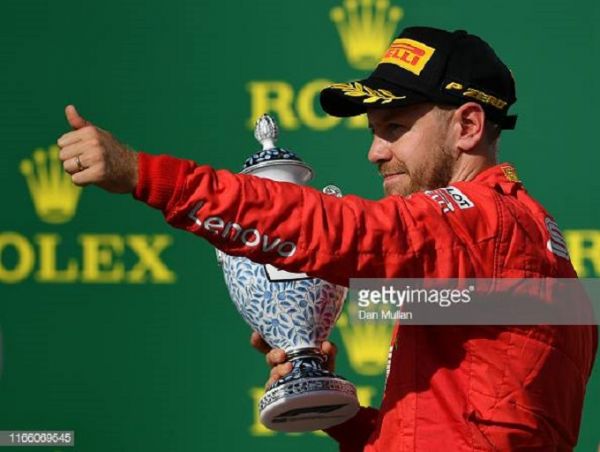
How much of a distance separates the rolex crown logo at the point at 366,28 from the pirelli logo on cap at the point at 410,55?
1367 mm

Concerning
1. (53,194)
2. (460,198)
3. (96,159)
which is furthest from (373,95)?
(53,194)

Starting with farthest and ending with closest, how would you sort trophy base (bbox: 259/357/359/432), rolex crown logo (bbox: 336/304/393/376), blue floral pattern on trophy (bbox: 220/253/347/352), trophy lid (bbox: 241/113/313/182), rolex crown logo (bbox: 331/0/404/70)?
rolex crown logo (bbox: 331/0/404/70) → rolex crown logo (bbox: 336/304/393/376) → trophy lid (bbox: 241/113/313/182) → blue floral pattern on trophy (bbox: 220/253/347/352) → trophy base (bbox: 259/357/359/432)

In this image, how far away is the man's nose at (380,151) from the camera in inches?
109

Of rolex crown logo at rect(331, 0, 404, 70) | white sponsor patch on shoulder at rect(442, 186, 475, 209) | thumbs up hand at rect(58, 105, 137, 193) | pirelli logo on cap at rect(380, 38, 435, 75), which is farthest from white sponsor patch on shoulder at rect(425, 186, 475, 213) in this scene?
rolex crown logo at rect(331, 0, 404, 70)

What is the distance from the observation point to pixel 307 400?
9.25 ft

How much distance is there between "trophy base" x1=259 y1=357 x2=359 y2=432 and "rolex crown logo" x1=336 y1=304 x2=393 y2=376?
1.11 meters

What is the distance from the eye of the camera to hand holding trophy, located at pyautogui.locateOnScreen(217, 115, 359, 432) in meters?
2.83

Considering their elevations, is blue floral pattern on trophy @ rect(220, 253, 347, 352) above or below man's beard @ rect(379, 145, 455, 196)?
below

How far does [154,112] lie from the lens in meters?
4.24

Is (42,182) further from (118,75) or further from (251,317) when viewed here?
(251,317)

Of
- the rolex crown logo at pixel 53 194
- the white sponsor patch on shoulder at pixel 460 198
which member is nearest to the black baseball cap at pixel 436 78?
the white sponsor patch on shoulder at pixel 460 198

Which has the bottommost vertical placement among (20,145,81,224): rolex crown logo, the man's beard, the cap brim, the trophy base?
the trophy base

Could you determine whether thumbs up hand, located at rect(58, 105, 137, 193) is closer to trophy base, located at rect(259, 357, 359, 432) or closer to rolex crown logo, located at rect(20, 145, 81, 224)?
trophy base, located at rect(259, 357, 359, 432)

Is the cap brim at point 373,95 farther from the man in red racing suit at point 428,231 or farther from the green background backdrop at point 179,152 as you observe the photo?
the green background backdrop at point 179,152
